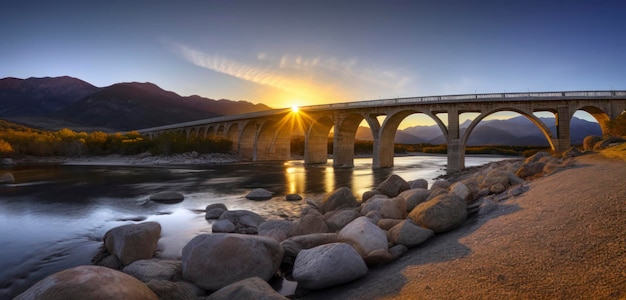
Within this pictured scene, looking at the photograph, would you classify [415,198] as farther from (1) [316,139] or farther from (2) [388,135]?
(1) [316,139]

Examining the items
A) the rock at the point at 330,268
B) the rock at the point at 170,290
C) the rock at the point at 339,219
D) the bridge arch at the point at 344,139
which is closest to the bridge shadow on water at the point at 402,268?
the rock at the point at 330,268

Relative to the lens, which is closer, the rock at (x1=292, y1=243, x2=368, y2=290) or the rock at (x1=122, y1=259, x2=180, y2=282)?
the rock at (x1=292, y1=243, x2=368, y2=290)

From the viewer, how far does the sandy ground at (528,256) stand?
331 cm

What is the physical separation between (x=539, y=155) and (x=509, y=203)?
8.28 metres

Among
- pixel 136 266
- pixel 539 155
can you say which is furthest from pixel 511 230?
pixel 539 155

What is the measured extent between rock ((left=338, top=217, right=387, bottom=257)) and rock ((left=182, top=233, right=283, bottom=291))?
1.54 metres

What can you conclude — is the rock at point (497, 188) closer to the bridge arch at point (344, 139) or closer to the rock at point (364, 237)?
the rock at point (364, 237)

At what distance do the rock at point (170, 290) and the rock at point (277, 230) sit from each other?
3.13 metres

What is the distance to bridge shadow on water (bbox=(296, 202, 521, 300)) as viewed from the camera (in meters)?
4.29

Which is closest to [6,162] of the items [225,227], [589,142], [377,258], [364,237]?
[225,227]

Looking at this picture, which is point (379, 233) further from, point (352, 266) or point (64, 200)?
point (64, 200)

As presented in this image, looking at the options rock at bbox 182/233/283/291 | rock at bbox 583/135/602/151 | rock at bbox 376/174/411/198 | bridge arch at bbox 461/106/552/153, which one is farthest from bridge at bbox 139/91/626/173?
rock at bbox 182/233/283/291

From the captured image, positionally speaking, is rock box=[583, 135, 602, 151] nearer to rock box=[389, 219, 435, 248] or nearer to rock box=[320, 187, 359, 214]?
rock box=[320, 187, 359, 214]

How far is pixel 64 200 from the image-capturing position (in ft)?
53.3
